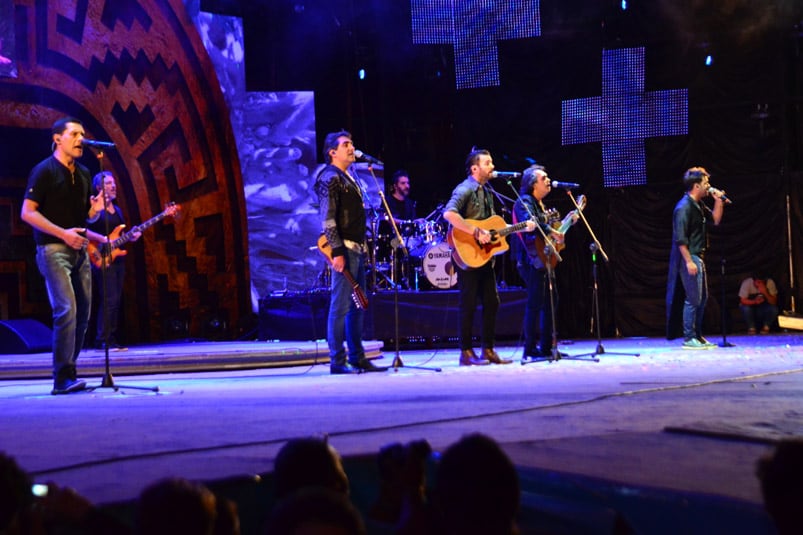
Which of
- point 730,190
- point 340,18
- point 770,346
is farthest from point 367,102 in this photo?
point 770,346

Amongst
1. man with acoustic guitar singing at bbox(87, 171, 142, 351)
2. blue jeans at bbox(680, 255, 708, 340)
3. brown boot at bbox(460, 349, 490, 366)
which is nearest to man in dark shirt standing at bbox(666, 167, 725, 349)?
blue jeans at bbox(680, 255, 708, 340)

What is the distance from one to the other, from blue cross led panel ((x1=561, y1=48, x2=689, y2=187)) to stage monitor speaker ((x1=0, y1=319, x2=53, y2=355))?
26.7 feet

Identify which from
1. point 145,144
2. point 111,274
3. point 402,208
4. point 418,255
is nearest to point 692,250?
point 418,255

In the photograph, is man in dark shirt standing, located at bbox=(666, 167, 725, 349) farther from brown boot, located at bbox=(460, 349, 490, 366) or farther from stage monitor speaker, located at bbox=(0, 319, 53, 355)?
stage monitor speaker, located at bbox=(0, 319, 53, 355)

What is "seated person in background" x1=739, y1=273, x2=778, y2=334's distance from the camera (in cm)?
1395

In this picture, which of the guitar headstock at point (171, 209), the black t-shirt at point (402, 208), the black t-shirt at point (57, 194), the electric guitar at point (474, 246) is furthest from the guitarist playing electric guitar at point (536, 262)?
the guitar headstock at point (171, 209)

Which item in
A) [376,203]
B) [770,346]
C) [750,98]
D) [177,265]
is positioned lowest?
[770,346]

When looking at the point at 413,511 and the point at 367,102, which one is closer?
the point at 413,511

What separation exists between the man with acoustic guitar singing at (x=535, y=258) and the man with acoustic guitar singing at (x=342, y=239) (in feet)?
6.58

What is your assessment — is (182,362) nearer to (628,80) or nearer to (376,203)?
(376,203)

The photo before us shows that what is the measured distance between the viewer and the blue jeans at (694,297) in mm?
11031

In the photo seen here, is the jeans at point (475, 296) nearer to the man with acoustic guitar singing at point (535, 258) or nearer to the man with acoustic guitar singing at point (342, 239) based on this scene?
the man with acoustic guitar singing at point (535, 258)

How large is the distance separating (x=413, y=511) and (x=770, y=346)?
9752 millimetres

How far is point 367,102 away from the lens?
1398cm
